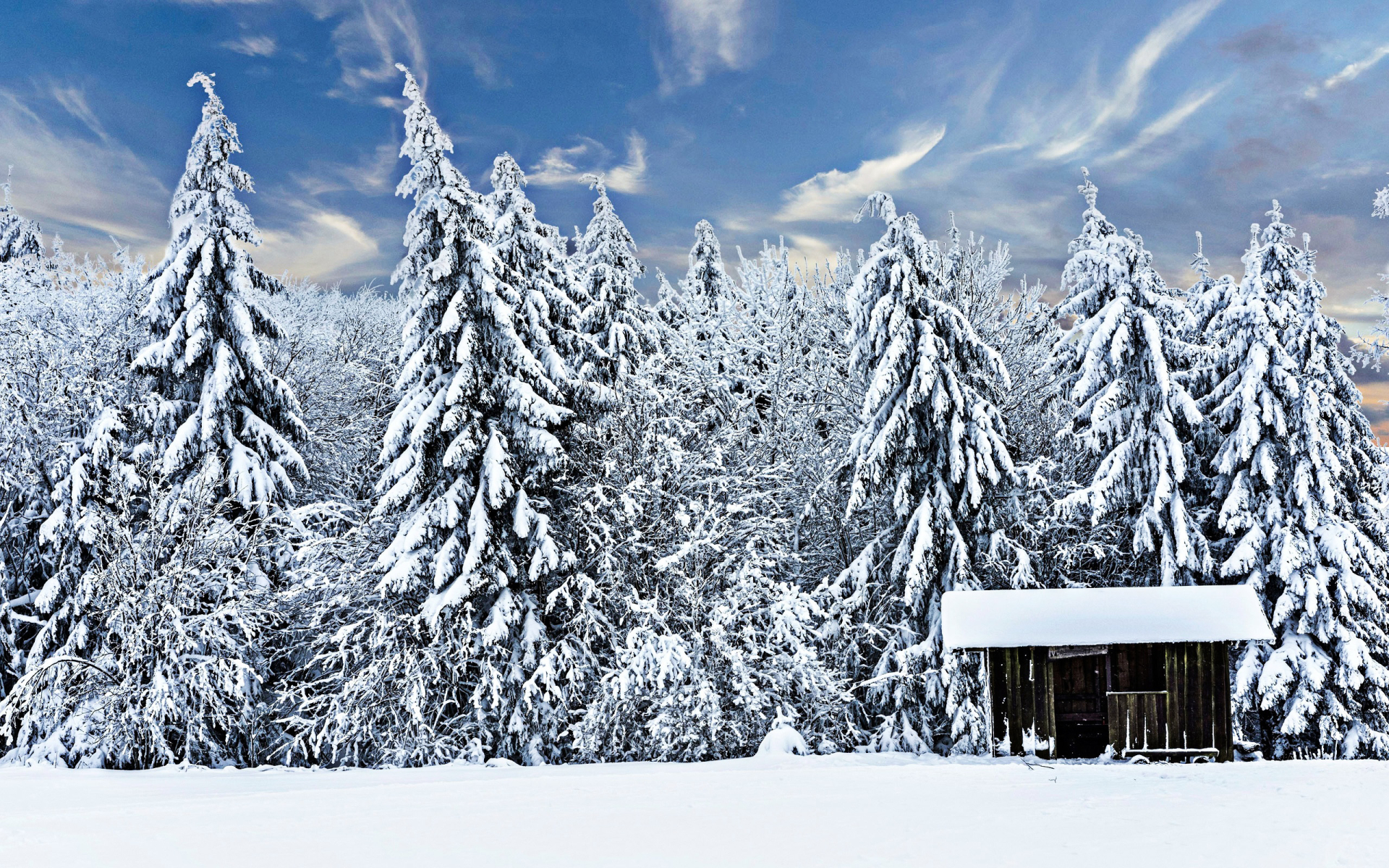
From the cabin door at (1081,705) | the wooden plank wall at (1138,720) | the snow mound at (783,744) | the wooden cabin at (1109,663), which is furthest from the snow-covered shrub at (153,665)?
the wooden plank wall at (1138,720)

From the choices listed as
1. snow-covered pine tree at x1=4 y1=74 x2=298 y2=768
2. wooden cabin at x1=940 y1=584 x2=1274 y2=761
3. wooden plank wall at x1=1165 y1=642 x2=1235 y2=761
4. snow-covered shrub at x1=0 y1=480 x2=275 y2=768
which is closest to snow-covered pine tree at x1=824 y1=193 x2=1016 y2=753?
wooden cabin at x1=940 y1=584 x2=1274 y2=761

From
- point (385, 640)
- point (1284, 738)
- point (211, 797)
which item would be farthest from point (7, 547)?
point (1284, 738)

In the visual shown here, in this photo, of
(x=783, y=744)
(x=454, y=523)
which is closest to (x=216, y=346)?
(x=454, y=523)

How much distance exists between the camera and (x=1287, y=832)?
9.34 m

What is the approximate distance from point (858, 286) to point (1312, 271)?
35.3ft

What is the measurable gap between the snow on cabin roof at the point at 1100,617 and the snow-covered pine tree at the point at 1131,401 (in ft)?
11.9

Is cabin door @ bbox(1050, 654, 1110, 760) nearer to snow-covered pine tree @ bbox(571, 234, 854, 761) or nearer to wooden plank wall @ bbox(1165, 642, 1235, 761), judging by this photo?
wooden plank wall @ bbox(1165, 642, 1235, 761)

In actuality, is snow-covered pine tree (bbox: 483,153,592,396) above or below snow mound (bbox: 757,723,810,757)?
above

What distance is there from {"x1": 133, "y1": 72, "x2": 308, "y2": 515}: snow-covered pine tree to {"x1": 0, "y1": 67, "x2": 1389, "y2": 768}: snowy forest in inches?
3.1

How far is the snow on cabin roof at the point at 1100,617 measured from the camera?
1506 centimetres

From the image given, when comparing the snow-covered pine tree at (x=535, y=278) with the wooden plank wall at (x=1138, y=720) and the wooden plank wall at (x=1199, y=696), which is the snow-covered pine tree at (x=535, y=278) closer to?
the wooden plank wall at (x=1138, y=720)

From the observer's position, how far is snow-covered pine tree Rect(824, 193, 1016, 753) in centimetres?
1853

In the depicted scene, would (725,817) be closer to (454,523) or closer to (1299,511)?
(454,523)

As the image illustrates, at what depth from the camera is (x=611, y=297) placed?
24.2 m
